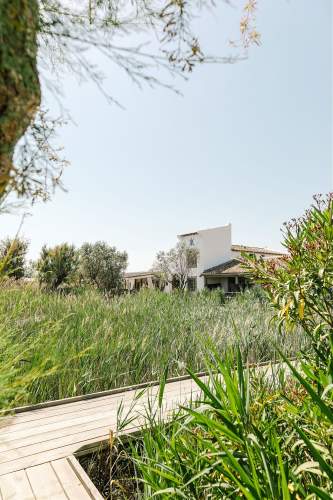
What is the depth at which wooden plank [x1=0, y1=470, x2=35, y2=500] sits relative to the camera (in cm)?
182

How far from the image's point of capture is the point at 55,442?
2.52m

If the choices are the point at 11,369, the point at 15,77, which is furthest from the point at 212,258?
the point at 15,77

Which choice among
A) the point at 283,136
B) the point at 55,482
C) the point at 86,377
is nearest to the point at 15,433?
the point at 55,482

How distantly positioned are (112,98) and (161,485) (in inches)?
85.7

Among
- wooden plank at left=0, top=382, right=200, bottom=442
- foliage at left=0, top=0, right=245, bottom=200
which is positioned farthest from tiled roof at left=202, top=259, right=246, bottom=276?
foliage at left=0, top=0, right=245, bottom=200

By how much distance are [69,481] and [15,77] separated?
226cm

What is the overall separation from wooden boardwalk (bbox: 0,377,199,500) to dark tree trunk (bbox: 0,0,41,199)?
120 centimetres

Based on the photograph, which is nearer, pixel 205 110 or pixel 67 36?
pixel 67 36

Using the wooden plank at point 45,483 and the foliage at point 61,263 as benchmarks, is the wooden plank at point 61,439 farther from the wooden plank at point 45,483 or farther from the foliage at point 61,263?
the foliage at point 61,263

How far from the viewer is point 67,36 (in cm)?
203

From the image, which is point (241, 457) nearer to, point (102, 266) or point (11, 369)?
point (11, 369)

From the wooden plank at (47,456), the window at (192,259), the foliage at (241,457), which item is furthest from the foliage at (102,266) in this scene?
the foliage at (241,457)

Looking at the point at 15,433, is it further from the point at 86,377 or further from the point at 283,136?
the point at 283,136

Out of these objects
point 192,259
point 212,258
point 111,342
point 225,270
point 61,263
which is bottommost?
point 111,342
